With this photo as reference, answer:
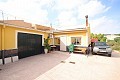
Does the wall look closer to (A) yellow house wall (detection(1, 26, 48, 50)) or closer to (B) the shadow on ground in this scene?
(A) yellow house wall (detection(1, 26, 48, 50))

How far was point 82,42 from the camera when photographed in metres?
14.5

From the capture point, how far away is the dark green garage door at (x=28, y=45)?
411 inches

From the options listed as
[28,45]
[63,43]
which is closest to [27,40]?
[28,45]

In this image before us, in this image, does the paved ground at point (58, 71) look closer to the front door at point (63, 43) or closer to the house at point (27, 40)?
the house at point (27, 40)

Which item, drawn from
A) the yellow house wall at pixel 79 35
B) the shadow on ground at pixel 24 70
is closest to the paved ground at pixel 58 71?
the shadow on ground at pixel 24 70

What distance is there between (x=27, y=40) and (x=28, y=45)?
599 mm

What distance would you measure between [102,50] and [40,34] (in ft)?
27.2

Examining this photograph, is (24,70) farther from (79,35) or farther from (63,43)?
(63,43)

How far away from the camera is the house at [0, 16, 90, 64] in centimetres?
880

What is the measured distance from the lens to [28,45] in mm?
11398

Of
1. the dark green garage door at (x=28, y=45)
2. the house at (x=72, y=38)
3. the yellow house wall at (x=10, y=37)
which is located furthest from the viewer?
the house at (x=72, y=38)

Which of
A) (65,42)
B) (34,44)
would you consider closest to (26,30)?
(34,44)

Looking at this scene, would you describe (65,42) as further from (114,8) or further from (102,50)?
(114,8)

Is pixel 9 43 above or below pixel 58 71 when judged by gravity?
above
